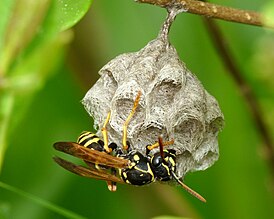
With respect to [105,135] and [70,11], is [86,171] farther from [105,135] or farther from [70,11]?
[70,11]

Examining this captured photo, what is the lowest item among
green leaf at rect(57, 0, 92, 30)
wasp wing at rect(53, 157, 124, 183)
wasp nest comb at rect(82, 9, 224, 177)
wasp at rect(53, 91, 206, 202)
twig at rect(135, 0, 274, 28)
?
wasp wing at rect(53, 157, 124, 183)

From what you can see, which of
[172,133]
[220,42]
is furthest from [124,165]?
[220,42]

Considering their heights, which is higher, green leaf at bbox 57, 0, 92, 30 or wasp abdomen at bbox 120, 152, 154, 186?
green leaf at bbox 57, 0, 92, 30

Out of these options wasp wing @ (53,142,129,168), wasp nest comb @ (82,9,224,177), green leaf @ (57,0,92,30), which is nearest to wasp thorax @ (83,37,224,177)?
wasp nest comb @ (82,9,224,177)

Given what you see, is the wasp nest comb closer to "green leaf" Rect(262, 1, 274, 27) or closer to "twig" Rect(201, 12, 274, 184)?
"twig" Rect(201, 12, 274, 184)

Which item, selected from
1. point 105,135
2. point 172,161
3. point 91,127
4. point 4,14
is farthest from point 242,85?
point 4,14

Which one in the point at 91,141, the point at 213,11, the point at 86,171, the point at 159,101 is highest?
the point at 213,11

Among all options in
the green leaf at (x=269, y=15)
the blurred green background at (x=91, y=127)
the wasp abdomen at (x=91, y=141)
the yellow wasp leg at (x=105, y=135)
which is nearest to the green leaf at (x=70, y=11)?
the green leaf at (x=269, y=15)
